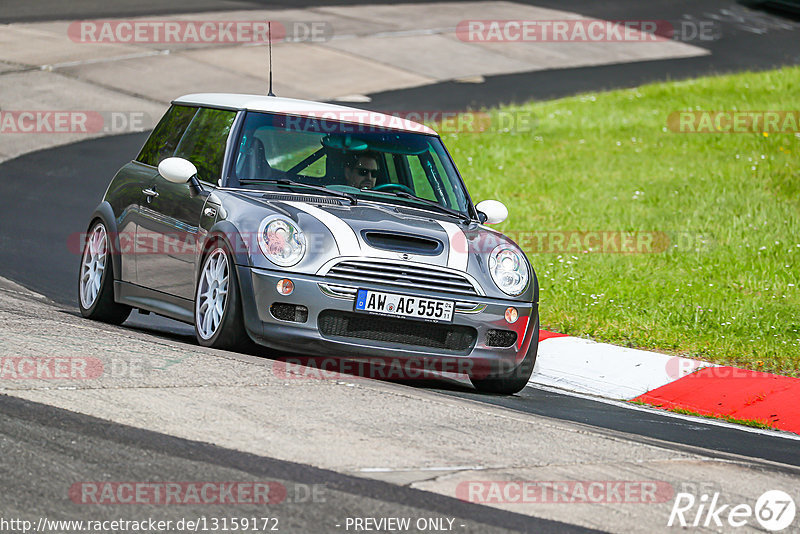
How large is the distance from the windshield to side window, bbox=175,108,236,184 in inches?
5.7

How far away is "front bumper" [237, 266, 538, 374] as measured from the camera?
21.9ft

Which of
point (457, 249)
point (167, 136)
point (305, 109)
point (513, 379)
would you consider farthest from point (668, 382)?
point (167, 136)

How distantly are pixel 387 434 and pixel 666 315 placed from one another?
5.42 metres

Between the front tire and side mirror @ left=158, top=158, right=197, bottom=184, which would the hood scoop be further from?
side mirror @ left=158, top=158, right=197, bottom=184

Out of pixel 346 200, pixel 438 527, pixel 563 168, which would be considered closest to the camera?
pixel 438 527

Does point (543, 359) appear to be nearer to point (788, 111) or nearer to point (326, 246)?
point (326, 246)

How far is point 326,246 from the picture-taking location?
6723mm

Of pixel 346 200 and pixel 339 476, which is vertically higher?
pixel 346 200

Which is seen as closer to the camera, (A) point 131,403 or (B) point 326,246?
(A) point 131,403

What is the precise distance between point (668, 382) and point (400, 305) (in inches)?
106

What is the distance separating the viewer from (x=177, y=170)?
739cm

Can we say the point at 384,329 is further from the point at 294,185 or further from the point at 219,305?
the point at 294,185

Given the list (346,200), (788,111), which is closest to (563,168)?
(788,111)

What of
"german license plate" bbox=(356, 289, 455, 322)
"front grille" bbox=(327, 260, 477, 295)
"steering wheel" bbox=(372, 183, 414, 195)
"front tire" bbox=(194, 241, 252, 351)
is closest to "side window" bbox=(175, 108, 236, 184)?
"front tire" bbox=(194, 241, 252, 351)
